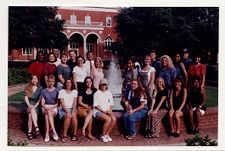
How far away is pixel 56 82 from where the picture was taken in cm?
670

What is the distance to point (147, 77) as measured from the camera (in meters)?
6.77

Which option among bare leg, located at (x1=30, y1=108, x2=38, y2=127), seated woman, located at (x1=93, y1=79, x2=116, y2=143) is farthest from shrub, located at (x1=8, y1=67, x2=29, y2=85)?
seated woman, located at (x1=93, y1=79, x2=116, y2=143)

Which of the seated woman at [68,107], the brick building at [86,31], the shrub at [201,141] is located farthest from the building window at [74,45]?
the shrub at [201,141]

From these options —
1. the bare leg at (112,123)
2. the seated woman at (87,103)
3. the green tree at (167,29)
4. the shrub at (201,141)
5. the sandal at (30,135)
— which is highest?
the green tree at (167,29)

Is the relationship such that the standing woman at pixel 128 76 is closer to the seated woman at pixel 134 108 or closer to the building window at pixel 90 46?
the seated woman at pixel 134 108

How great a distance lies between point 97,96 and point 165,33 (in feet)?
5.67

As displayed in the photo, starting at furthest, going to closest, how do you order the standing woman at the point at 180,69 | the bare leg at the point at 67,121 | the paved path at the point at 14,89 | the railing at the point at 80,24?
the railing at the point at 80,24 → the standing woman at the point at 180,69 → the paved path at the point at 14,89 → the bare leg at the point at 67,121

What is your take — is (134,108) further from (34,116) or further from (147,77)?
(34,116)

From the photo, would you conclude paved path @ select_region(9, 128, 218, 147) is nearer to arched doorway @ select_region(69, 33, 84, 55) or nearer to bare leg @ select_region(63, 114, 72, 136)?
bare leg @ select_region(63, 114, 72, 136)

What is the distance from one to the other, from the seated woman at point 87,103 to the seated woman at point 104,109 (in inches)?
3.4

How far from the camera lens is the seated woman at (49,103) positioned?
6.57m

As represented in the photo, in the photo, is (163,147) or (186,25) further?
(186,25)
